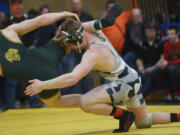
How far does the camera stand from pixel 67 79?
373cm

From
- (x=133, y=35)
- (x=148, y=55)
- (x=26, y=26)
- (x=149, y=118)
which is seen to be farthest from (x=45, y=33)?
(x=149, y=118)

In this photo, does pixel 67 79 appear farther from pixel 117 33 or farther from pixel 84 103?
pixel 117 33

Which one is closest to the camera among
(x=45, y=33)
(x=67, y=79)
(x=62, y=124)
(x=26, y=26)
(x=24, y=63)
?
(x=67, y=79)

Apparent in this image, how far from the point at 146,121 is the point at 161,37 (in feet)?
11.7

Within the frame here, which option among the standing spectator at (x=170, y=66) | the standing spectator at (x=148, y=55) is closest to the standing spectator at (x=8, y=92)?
the standing spectator at (x=148, y=55)

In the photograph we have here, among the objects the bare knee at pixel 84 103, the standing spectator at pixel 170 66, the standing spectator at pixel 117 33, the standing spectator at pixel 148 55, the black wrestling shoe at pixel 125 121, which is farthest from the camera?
the standing spectator at pixel 148 55

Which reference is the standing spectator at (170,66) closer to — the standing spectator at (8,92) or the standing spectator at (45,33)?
the standing spectator at (45,33)

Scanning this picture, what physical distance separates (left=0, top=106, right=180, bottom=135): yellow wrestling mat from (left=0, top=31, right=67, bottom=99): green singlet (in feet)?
1.79

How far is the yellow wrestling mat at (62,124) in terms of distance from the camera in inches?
168

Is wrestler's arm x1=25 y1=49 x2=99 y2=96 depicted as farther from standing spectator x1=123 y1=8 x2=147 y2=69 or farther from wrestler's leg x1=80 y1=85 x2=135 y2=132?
standing spectator x1=123 y1=8 x2=147 y2=69

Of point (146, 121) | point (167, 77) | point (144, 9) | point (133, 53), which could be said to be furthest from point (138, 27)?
point (146, 121)

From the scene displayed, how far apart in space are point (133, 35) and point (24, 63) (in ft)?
12.0

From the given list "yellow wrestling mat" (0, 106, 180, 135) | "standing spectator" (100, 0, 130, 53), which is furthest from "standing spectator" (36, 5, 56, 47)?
"yellow wrestling mat" (0, 106, 180, 135)

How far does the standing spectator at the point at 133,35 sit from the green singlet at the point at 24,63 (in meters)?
3.38
